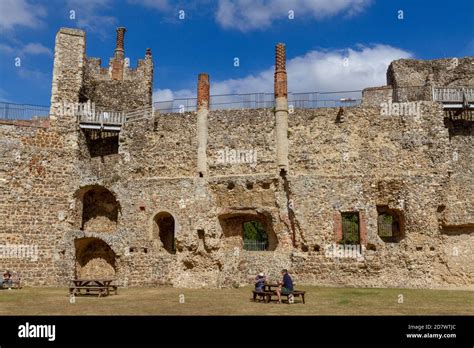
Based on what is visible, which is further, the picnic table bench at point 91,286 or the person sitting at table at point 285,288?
the picnic table bench at point 91,286

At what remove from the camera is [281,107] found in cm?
2364

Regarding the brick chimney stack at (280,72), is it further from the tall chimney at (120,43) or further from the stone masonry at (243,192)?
the tall chimney at (120,43)

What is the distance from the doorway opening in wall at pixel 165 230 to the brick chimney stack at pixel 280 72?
8426 millimetres

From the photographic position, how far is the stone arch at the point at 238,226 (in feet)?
76.3

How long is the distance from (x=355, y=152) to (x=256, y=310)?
1180cm

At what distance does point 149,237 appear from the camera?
23141 millimetres

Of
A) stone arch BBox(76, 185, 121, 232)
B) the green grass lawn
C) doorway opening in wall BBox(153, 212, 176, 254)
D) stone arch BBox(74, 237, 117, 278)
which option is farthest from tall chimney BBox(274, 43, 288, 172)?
stone arch BBox(74, 237, 117, 278)

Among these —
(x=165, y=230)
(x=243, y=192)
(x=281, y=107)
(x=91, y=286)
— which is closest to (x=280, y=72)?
(x=281, y=107)

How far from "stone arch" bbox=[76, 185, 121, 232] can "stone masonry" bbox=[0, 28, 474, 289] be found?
567mm

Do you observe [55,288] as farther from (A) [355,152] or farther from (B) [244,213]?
(A) [355,152]

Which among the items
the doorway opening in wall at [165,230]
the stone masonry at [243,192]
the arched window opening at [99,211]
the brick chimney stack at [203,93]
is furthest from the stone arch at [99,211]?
the brick chimney stack at [203,93]

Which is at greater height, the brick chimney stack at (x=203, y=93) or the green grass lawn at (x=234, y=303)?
the brick chimney stack at (x=203, y=93)

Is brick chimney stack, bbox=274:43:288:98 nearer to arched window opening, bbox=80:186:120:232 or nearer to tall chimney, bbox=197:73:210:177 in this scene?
tall chimney, bbox=197:73:210:177
